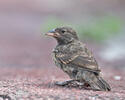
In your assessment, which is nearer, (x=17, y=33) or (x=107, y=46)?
(x=107, y=46)

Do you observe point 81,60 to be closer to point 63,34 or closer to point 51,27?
point 63,34

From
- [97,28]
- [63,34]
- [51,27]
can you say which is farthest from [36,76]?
[97,28]

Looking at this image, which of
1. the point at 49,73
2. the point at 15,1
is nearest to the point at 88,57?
the point at 49,73

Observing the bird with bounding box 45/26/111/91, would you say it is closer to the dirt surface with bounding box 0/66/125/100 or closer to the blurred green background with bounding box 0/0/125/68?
the dirt surface with bounding box 0/66/125/100

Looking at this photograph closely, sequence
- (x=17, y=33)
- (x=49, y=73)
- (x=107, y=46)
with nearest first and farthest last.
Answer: (x=49, y=73) → (x=107, y=46) → (x=17, y=33)

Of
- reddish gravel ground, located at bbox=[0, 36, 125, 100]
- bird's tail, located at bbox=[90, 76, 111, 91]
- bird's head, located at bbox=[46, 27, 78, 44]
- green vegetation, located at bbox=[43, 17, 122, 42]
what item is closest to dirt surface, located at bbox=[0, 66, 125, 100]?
reddish gravel ground, located at bbox=[0, 36, 125, 100]

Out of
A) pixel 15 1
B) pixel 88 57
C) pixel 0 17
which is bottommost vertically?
pixel 88 57

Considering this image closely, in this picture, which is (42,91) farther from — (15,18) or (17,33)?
(15,18)
